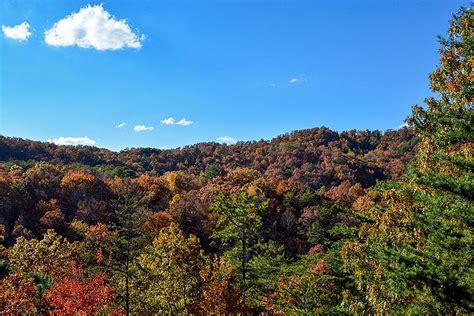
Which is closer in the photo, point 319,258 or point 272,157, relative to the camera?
point 319,258

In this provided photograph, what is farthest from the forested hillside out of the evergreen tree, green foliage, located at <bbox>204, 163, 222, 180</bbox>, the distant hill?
the distant hill

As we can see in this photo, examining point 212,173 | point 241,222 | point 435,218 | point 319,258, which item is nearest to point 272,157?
point 212,173

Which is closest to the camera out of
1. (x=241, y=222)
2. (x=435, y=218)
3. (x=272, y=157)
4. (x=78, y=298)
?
(x=435, y=218)

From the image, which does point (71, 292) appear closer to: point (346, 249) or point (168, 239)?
point (168, 239)

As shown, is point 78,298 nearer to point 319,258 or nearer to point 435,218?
point 319,258

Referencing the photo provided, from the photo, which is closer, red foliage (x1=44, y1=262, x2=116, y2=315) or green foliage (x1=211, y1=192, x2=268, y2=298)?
green foliage (x1=211, y1=192, x2=268, y2=298)

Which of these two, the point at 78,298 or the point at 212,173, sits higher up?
the point at 212,173

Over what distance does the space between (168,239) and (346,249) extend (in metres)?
12.6

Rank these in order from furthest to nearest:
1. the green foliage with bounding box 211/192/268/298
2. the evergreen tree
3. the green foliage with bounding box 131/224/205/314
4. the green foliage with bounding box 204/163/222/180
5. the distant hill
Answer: the distant hill
the green foliage with bounding box 204/163/222/180
the green foliage with bounding box 131/224/205/314
the green foliage with bounding box 211/192/268/298
the evergreen tree

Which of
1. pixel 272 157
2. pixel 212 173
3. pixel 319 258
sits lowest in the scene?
pixel 319 258

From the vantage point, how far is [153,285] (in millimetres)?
25016

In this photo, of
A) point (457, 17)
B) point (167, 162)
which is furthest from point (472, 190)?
point (167, 162)

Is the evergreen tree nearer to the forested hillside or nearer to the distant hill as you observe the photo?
the forested hillside

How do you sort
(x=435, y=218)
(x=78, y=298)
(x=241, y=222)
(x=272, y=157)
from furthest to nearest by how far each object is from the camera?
(x=272, y=157)
(x=78, y=298)
(x=241, y=222)
(x=435, y=218)
